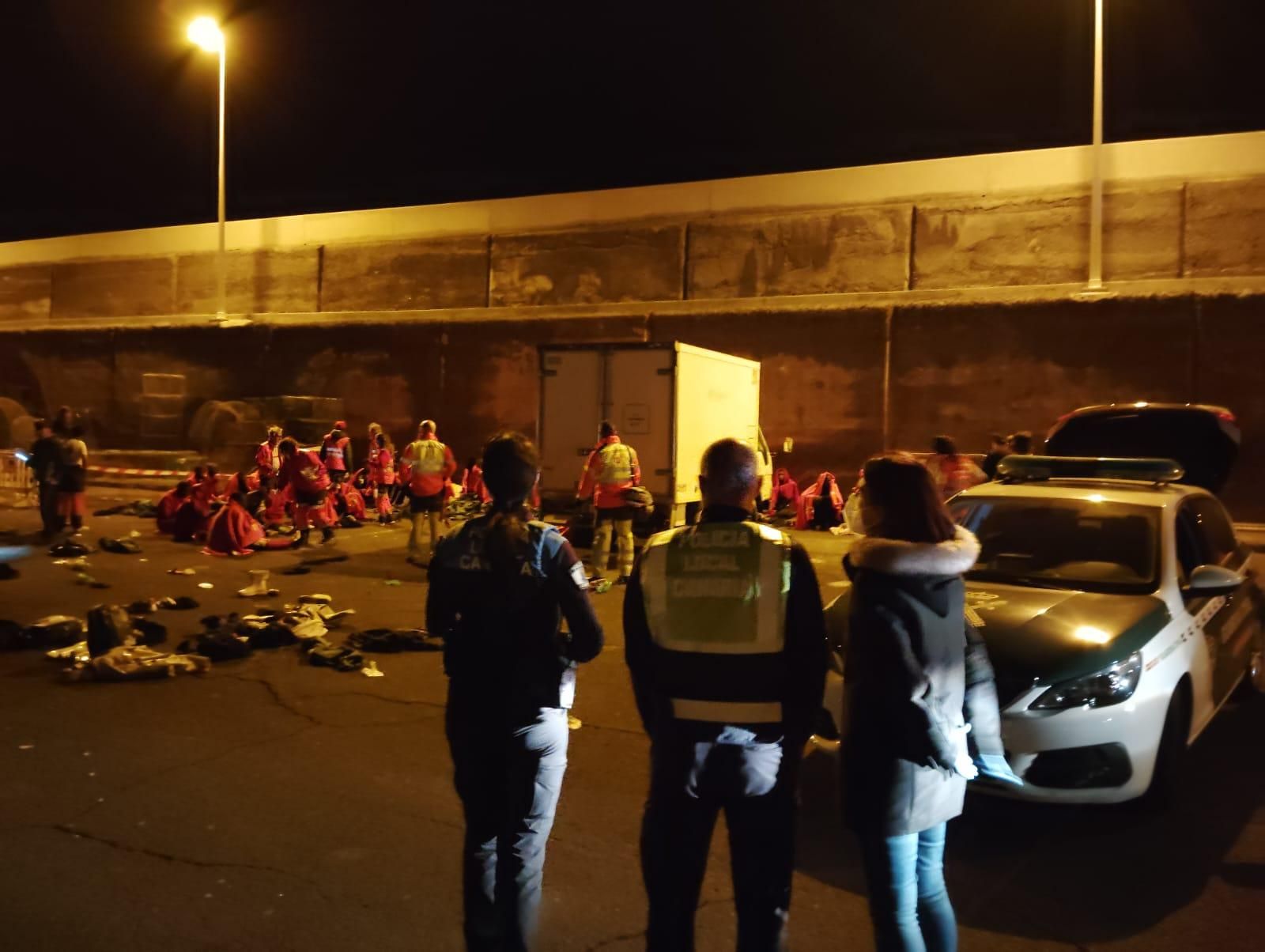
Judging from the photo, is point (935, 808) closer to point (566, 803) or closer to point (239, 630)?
point (566, 803)

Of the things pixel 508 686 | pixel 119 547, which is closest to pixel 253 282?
pixel 119 547

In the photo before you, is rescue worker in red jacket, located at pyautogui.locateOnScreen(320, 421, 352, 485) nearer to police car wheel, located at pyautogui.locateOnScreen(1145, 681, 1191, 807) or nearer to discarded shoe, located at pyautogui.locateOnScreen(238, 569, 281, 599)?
discarded shoe, located at pyautogui.locateOnScreen(238, 569, 281, 599)

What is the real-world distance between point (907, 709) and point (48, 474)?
1442cm

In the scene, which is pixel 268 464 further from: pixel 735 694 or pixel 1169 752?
pixel 735 694

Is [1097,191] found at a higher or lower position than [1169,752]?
higher

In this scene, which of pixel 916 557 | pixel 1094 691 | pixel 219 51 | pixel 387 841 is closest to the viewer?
pixel 916 557

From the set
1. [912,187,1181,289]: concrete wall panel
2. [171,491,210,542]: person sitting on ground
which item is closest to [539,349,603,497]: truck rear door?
[171,491,210,542]: person sitting on ground

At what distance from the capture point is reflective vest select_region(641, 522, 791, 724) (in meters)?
2.89

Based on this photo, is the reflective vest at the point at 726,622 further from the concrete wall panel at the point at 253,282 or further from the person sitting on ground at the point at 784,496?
the concrete wall panel at the point at 253,282

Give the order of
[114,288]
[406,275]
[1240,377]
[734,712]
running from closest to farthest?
[734,712]
[1240,377]
[406,275]
[114,288]

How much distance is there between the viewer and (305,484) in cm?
1412

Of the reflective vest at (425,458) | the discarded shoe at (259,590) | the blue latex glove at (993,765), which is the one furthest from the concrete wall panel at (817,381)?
the blue latex glove at (993,765)

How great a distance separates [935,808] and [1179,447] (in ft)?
19.2

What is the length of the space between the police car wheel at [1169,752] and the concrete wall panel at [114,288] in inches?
1086
